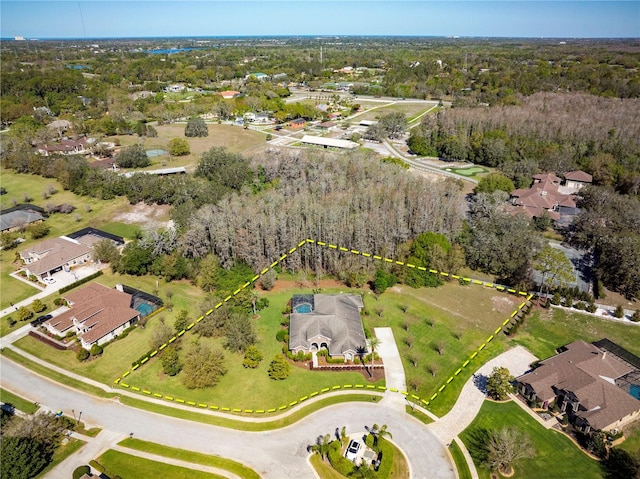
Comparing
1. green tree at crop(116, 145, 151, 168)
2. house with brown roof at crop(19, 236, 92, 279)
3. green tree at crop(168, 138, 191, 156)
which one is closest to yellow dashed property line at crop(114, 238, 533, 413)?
house with brown roof at crop(19, 236, 92, 279)

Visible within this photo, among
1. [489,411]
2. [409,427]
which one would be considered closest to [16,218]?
[409,427]

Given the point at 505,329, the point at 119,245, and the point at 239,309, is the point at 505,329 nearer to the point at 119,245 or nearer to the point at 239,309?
the point at 239,309

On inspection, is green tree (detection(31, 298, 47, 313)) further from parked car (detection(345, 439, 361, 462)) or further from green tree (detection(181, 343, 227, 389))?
parked car (detection(345, 439, 361, 462))

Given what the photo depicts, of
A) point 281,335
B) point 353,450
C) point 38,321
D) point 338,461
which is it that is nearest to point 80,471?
point 338,461

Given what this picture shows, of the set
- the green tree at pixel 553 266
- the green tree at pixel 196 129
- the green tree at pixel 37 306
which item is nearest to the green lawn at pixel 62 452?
the green tree at pixel 37 306

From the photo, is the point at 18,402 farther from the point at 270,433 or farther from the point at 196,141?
the point at 196,141

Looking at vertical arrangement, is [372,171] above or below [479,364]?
above
